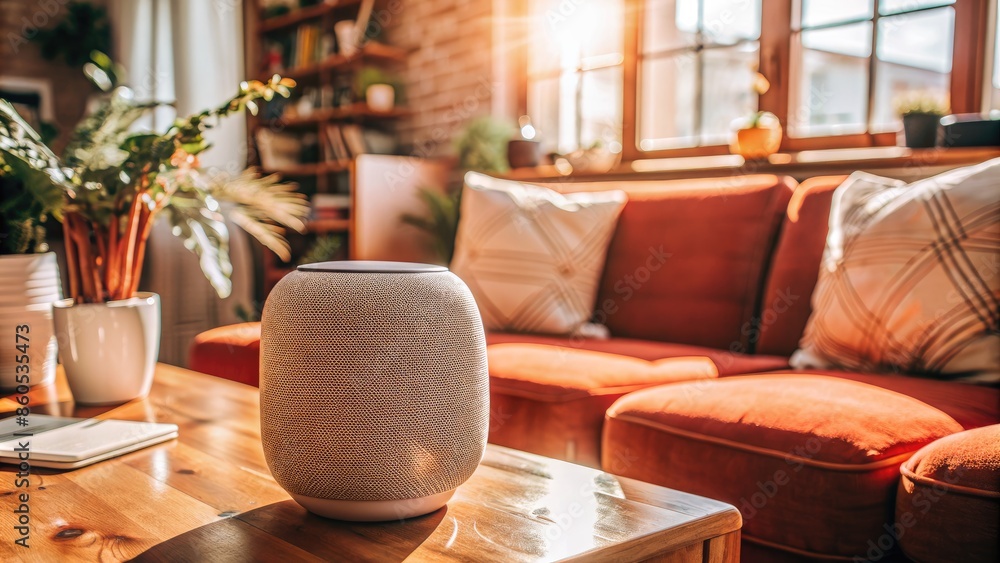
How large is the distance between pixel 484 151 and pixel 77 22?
9.29 ft

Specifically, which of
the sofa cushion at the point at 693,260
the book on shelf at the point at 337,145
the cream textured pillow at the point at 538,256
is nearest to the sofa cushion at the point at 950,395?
the sofa cushion at the point at 693,260

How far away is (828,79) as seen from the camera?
2850mm

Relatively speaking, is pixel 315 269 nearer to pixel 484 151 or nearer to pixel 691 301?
pixel 691 301

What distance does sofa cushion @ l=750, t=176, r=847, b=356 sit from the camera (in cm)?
192

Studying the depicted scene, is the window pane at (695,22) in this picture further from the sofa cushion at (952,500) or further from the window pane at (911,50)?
the sofa cushion at (952,500)

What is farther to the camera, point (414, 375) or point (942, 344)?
point (942, 344)

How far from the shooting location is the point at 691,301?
7.04 feet

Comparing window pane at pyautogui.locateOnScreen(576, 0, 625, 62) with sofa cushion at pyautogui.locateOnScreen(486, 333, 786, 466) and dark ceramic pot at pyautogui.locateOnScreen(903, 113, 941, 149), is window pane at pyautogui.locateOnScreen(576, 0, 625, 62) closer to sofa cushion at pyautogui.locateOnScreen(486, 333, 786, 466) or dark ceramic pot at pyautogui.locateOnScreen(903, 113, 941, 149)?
dark ceramic pot at pyautogui.locateOnScreen(903, 113, 941, 149)

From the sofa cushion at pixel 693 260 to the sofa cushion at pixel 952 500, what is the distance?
0.99 metres

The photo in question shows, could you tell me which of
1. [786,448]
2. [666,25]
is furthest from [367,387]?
[666,25]

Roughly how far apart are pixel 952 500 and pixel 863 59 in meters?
2.07

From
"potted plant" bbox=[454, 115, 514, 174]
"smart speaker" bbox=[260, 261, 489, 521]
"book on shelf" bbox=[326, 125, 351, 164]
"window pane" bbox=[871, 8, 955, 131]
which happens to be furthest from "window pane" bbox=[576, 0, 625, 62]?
"smart speaker" bbox=[260, 261, 489, 521]

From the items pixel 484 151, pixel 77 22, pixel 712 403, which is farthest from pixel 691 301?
pixel 77 22

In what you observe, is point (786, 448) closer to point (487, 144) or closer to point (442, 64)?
point (487, 144)
